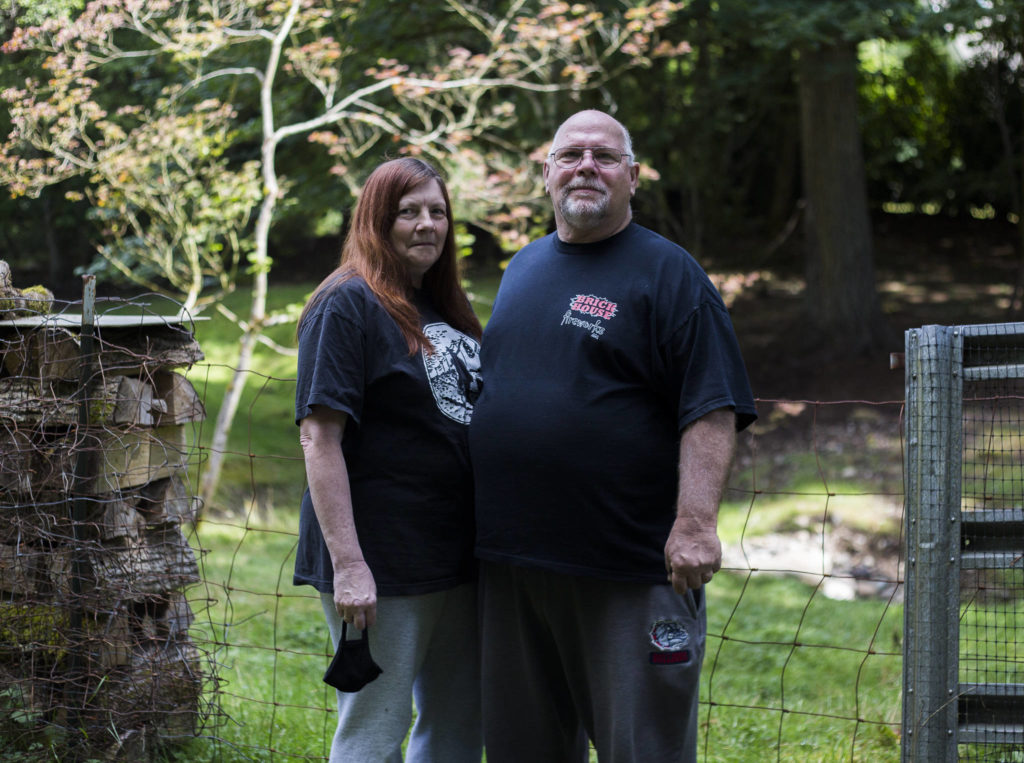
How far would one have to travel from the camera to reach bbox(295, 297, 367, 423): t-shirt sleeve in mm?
2391

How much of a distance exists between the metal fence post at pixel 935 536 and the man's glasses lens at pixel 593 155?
0.93 m

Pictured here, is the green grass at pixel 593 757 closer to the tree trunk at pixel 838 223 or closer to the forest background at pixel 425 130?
the forest background at pixel 425 130

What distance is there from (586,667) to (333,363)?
985mm

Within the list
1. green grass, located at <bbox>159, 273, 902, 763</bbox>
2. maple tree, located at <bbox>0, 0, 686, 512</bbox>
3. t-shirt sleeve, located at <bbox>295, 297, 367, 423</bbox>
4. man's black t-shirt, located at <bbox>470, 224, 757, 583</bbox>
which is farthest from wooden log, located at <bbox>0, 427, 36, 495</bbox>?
maple tree, located at <bbox>0, 0, 686, 512</bbox>

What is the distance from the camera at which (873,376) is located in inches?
424

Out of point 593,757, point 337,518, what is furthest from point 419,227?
point 593,757

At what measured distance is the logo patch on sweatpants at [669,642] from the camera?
2420 mm

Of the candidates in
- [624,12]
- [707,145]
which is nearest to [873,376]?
[707,145]

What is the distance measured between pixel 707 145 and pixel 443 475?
36.3ft

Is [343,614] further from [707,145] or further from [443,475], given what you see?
[707,145]

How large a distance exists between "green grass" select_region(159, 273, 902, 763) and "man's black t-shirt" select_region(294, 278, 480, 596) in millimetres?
600

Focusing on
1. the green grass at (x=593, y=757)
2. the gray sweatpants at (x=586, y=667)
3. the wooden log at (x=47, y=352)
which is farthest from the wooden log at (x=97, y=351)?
the gray sweatpants at (x=586, y=667)

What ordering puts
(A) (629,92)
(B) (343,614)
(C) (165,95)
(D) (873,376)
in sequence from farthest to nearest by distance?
1. (A) (629,92)
2. (D) (873,376)
3. (C) (165,95)
4. (B) (343,614)

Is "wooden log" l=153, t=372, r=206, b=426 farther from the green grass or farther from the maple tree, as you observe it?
the maple tree
